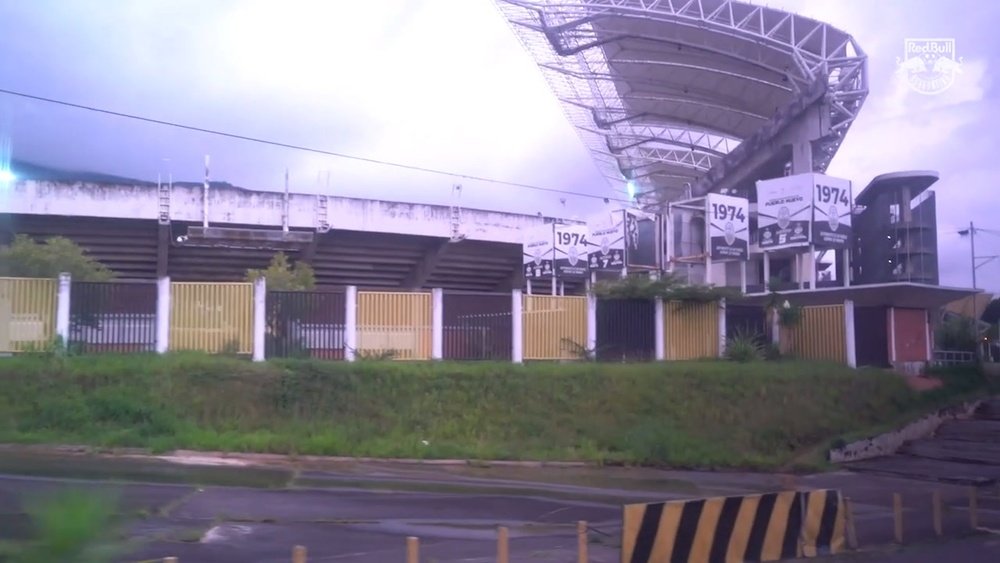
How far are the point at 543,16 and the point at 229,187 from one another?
16508mm

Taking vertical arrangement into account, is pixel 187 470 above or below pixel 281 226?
below

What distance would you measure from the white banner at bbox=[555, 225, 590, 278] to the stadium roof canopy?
36.2 ft

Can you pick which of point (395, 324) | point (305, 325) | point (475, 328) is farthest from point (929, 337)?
point (305, 325)

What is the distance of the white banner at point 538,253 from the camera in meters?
40.8

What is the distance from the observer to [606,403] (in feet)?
74.6

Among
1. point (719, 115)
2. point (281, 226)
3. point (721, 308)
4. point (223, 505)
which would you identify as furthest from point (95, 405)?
point (719, 115)

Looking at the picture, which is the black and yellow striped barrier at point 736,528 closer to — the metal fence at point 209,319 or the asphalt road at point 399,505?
the asphalt road at point 399,505

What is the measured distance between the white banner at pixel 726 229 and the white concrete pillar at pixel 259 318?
21.6 metres

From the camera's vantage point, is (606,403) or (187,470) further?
(606,403)

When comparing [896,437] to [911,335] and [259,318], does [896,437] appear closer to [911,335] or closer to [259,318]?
[911,335]

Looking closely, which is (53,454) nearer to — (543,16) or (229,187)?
(229,187)

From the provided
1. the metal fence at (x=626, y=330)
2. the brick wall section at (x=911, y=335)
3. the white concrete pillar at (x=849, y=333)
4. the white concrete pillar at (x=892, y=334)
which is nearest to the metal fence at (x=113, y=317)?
the metal fence at (x=626, y=330)

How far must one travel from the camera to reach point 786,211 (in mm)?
37844

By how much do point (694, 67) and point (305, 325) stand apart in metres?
32.1
